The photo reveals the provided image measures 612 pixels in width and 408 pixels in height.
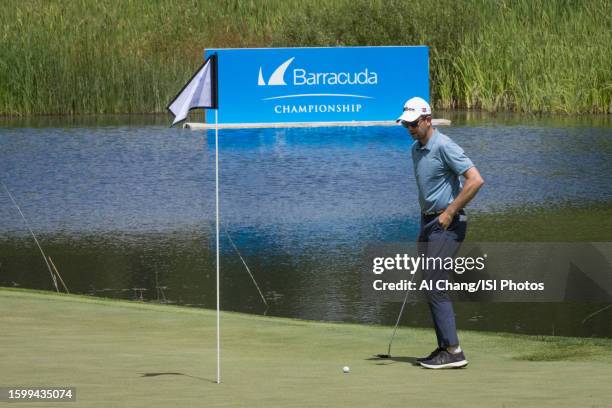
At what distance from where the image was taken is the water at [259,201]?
1371 centimetres

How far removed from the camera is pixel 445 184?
909 centimetres

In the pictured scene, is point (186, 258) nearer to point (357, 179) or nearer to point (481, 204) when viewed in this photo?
point (481, 204)

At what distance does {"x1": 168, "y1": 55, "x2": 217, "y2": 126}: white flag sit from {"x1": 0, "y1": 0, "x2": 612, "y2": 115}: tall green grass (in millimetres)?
26787

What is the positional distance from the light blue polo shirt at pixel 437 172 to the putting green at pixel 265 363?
107 cm

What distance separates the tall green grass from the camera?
118 feet

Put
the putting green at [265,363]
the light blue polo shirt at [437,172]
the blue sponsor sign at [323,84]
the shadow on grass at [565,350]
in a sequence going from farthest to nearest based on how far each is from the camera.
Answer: the blue sponsor sign at [323,84], the shadow on grass at [565,350], the light blue polo shirt at [437,172], the putting green at [265,363]

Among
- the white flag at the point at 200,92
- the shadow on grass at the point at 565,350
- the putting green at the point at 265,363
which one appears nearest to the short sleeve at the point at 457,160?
the putting green at the point at 265,363

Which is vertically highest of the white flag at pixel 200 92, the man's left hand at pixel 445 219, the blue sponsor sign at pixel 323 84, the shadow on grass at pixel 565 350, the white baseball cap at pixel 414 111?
the blue sponsor sign at pixel 323 84

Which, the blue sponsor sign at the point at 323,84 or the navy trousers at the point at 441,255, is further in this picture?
the blue sponsor sign at the point at 323,84

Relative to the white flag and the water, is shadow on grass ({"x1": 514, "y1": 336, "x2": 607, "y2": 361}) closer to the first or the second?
the water

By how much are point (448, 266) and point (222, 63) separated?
80.5 feet

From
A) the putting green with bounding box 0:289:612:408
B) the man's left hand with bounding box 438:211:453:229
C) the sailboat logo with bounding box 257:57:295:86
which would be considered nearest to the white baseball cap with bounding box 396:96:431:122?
the man's left hand with bounding box 438:211:453:229

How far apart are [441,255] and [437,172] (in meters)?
0.53

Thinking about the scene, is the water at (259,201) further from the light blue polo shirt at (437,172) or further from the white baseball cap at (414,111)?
the white baseball cap at (414,111)
